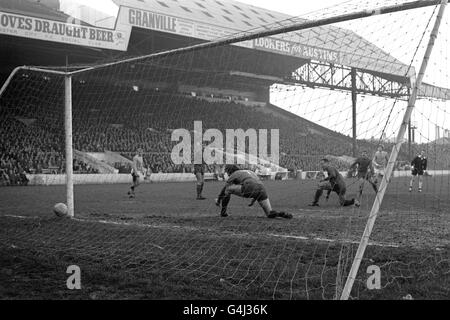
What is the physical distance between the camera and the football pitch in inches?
183

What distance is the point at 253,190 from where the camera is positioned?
9.79 metres

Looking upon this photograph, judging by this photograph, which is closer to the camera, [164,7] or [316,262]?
[316,262]

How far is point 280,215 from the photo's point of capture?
990 cm

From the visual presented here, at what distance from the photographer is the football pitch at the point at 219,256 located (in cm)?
466

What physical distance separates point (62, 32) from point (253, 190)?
64.4ft

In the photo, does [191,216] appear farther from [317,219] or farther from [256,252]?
[256,252]

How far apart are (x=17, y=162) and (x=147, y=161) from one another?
709 cm

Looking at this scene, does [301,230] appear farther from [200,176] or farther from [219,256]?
[200,176]

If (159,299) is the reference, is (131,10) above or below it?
above

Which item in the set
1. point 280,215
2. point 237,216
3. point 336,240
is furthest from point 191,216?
point 336,240

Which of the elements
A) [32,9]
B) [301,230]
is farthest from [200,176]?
[32,9]

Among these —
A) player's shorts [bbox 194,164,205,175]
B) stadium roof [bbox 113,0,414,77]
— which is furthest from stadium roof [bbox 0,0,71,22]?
player's shorts [bbox 194,164,205,175]

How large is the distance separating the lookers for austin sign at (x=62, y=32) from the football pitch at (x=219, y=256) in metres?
16.7
